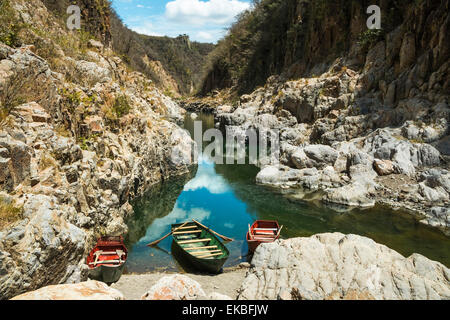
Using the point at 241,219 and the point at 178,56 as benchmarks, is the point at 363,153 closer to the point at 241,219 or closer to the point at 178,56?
the point at 241,219

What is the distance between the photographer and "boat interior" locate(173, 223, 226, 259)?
41.3 feet

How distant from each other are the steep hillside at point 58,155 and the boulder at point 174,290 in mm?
2979

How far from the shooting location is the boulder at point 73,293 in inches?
259

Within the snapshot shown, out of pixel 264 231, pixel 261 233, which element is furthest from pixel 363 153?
pixel 261 233

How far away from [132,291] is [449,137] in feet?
63.9

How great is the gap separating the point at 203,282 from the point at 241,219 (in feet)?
21.8

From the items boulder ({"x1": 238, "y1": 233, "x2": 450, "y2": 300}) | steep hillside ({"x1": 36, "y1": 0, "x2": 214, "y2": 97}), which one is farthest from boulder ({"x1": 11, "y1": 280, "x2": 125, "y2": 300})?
steep hillside ({"x1": 36, "y1": 0, "x2": 214, "y2": 97})

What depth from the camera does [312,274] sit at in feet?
30.5

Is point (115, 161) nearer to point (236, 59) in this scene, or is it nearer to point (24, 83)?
point (24, 83)

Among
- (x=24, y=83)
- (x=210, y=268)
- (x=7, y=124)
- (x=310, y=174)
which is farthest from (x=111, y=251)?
(x=310, y=174)

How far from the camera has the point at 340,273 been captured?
356 inches

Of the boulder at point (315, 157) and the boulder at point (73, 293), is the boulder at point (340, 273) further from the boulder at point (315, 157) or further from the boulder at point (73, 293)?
the boulder at point (315, 157)

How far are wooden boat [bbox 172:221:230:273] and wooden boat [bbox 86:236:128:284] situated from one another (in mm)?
2376

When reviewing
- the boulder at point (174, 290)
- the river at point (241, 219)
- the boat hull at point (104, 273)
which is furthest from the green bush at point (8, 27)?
the boulder at point (174, 290)
